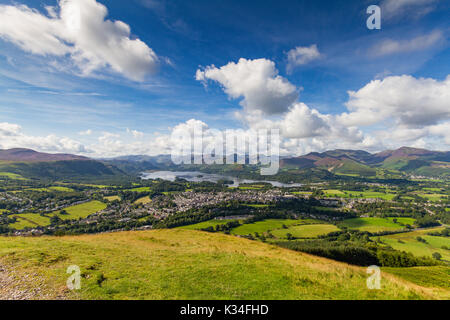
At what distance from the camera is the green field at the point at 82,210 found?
9982 cm

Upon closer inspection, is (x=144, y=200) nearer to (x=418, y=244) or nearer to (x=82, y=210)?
(x=82, y=210)

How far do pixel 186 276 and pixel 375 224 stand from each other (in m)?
128

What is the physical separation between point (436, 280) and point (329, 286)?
2155 centimetres

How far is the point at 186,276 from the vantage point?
11891mm

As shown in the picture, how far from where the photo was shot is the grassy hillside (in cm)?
980

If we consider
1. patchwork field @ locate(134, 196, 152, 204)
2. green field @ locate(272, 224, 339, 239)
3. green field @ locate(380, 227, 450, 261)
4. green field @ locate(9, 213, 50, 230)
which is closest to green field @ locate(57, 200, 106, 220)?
green field @ locate(9, 213, 50, 230)

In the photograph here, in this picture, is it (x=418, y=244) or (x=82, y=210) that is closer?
(x=418, y=244)

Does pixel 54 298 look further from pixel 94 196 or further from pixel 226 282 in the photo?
pixel 94 196

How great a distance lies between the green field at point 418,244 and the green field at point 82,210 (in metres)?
151

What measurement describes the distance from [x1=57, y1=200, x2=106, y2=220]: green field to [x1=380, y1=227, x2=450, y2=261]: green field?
15092 centimetres

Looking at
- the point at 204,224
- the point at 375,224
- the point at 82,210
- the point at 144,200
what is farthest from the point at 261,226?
the point at 82,210

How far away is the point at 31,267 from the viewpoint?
1148cm

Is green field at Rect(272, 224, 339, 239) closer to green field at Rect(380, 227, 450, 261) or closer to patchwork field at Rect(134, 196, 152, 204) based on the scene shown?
green field at Rect(380, 227, 450, 261)
